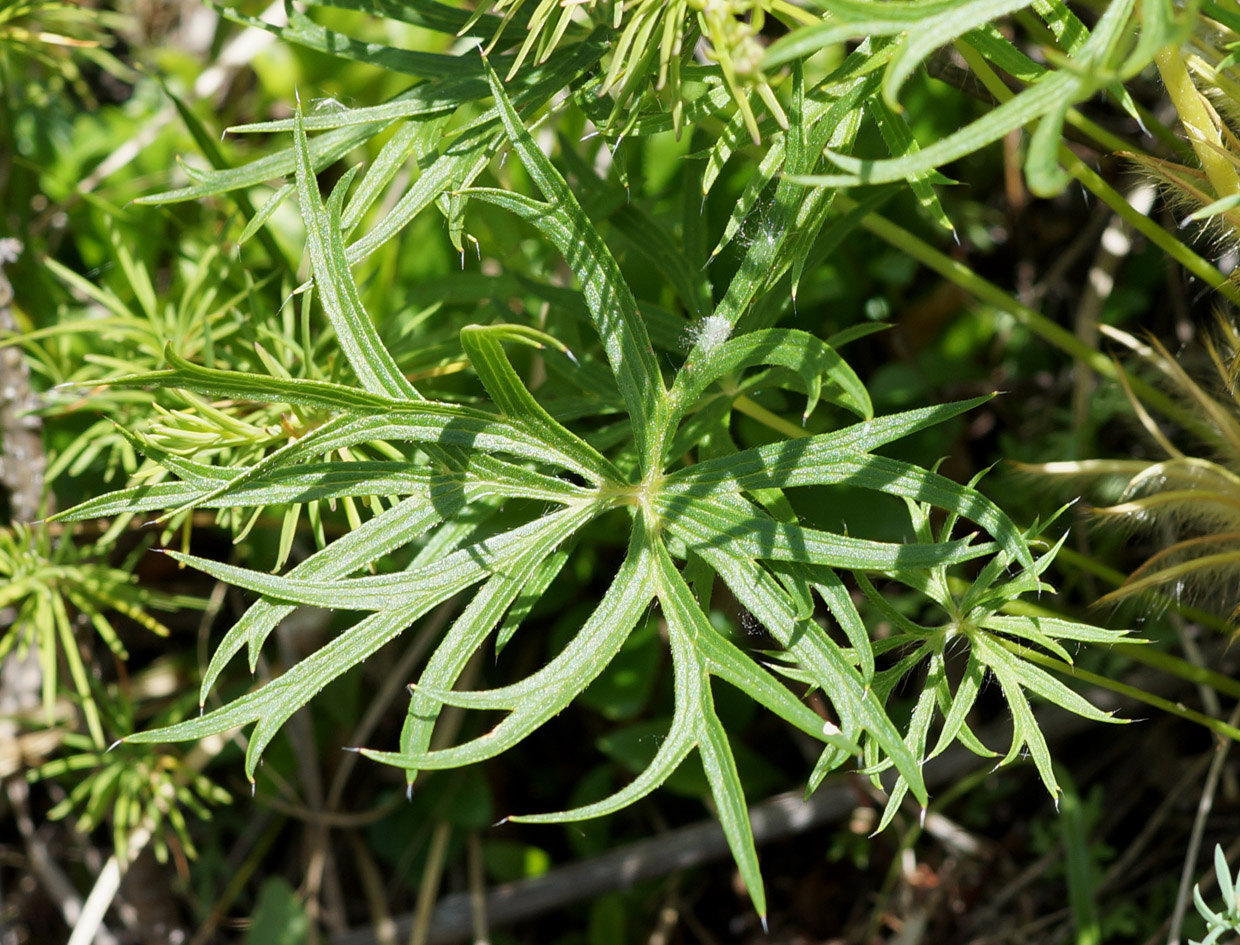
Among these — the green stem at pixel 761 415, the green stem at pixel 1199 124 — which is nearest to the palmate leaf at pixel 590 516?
the green stem at pixel 761 415

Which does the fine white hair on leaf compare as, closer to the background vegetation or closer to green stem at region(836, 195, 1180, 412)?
the background vegetation

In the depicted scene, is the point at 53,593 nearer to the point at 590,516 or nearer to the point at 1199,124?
the point at 590,516

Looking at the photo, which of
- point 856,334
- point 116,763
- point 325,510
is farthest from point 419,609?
point 116,763

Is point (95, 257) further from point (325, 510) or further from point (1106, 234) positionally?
point (1106, 234)

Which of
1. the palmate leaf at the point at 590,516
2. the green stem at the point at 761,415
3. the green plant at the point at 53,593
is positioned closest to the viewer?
the palmate leaf at the point at 590,516

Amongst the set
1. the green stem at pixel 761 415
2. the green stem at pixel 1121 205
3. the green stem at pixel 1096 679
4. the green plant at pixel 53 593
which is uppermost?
the green stem at pixel 1121 205

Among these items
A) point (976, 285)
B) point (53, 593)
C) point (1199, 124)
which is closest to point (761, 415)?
point (976, 285)

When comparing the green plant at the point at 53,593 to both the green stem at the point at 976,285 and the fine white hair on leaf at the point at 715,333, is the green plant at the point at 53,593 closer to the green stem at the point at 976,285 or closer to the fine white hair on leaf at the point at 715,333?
the fine white hair on leaf at the point at 715,333

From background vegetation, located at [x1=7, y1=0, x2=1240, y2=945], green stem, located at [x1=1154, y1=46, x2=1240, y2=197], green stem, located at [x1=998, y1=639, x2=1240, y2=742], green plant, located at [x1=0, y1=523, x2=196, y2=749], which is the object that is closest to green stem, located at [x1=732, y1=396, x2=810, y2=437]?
background vegetation, located at [x1=7, y1=0, x2=1240, y2=945]
